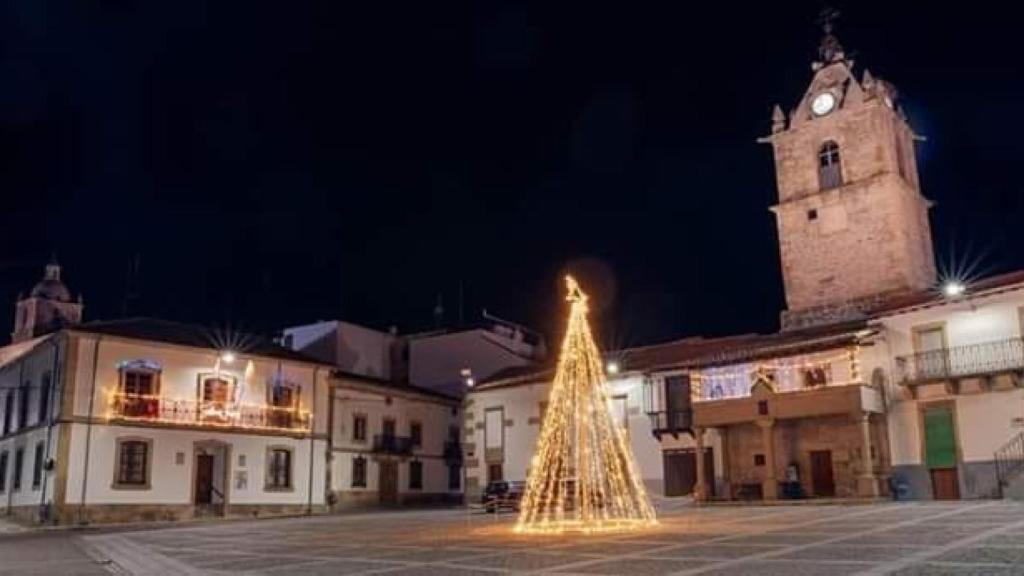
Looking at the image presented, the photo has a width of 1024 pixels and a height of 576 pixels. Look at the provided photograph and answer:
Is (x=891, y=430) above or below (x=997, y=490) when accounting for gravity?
above

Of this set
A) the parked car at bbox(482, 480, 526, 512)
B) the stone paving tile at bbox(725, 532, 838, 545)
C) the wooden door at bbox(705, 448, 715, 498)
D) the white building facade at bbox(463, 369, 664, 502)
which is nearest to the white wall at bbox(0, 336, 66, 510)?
the parked car at bbox(482, 480, 526, 512)

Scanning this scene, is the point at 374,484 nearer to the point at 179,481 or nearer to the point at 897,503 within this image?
the point at 179,481

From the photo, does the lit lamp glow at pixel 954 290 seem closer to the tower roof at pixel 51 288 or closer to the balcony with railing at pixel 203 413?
the balcony with railing at pixel 203 413

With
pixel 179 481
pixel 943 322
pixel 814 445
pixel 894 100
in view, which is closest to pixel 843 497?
pixel 814 445

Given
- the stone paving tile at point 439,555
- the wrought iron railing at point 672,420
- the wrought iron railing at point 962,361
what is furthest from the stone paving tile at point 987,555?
the wrought iron railing at point 672,420

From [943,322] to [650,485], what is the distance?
1261 centimetres

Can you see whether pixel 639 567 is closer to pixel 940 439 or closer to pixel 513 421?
pixel 940 439

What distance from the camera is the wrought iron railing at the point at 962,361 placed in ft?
90.6

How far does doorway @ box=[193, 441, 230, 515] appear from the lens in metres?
33.5

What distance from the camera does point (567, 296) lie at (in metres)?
20.2

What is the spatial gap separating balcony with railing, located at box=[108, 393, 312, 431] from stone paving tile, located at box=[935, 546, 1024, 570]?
2825cm

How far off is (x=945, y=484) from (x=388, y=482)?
81.2 feet

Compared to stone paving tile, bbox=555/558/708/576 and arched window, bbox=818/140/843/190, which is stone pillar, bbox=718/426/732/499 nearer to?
arched window, bbox=818/140/843/190

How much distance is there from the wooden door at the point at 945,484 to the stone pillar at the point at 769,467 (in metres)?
5.13
